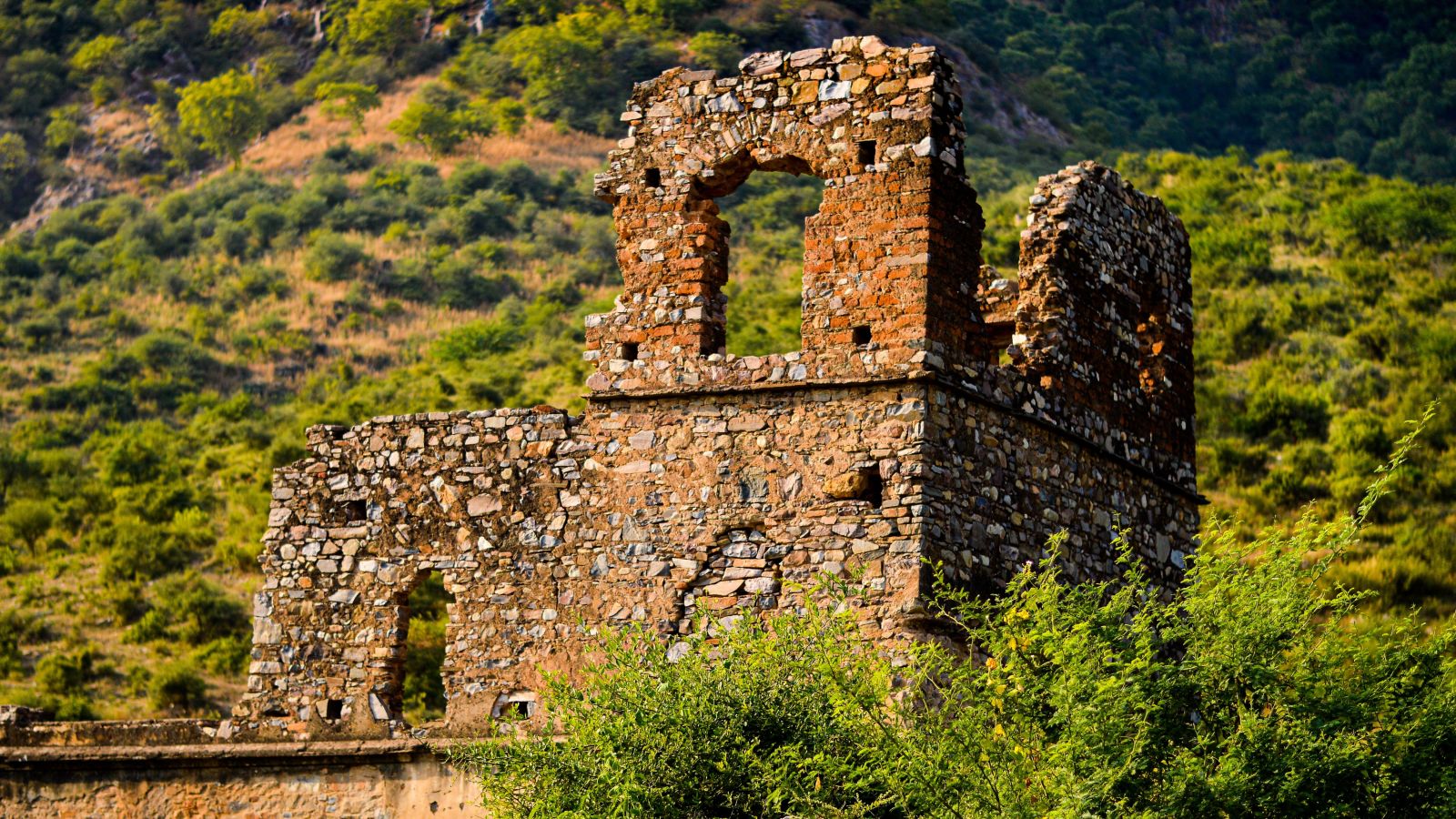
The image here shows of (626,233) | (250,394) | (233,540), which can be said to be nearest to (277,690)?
(626,233)

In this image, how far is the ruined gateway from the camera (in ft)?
40.4

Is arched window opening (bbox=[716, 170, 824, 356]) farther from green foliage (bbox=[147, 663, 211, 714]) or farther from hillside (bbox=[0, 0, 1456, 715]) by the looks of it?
green foliage (bbox=[147, 663, 211, 714])

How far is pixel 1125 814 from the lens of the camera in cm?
966

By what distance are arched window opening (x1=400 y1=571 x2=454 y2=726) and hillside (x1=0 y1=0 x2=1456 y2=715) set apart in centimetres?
311

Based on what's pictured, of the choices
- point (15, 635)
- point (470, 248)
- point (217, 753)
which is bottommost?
point (217, 753)

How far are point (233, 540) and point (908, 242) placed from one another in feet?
66.1

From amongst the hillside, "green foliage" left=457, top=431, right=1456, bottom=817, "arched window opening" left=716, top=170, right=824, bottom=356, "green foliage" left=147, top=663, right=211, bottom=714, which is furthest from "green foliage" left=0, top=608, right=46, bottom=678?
"green foliage" left=457, top=431, right=1456, bottom=817

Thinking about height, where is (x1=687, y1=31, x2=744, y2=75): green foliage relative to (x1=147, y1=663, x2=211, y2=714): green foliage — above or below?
above

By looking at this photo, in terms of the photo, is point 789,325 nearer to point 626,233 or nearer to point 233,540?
point 233,540

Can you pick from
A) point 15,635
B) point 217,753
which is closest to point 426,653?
point 15,635

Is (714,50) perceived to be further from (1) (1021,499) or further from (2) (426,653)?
(1) (1021,499)

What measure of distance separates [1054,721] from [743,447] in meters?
3.26

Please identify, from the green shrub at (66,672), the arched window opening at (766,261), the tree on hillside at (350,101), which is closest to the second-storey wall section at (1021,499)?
the arched window opening at (766,261)

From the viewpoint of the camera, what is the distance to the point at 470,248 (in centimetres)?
4675
